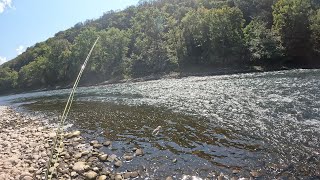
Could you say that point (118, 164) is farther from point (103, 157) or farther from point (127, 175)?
point (127, 175)

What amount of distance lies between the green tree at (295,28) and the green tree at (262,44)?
7.52 ft

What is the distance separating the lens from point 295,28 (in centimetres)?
6631

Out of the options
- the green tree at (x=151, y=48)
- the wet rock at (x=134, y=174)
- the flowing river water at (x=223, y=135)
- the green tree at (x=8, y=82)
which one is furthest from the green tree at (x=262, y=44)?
the green tree at (x=8, y=82)

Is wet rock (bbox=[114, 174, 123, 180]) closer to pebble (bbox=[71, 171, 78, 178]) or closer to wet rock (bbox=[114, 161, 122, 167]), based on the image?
wet rock (bbox=[114, 161, 122, 167])

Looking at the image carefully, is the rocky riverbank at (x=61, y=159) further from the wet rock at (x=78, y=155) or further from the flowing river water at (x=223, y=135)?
the flowing river water at (x=223, y=135)

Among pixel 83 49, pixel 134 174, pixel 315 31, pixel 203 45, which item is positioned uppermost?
pixel 83 49

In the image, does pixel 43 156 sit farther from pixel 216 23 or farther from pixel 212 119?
pixel 216 23

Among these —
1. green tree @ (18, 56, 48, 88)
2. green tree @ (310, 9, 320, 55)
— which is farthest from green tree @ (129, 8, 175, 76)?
green tree @ (18, 56, 48, 88)

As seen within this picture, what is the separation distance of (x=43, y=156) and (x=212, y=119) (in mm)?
11088

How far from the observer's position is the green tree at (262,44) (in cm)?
6594

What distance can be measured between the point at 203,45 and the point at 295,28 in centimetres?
2372

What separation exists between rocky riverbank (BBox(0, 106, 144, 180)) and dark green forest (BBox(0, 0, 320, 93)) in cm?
5467

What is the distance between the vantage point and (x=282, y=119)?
58.3 ft

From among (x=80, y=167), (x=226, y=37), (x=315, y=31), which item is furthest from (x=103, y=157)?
(x=226, y=37)
